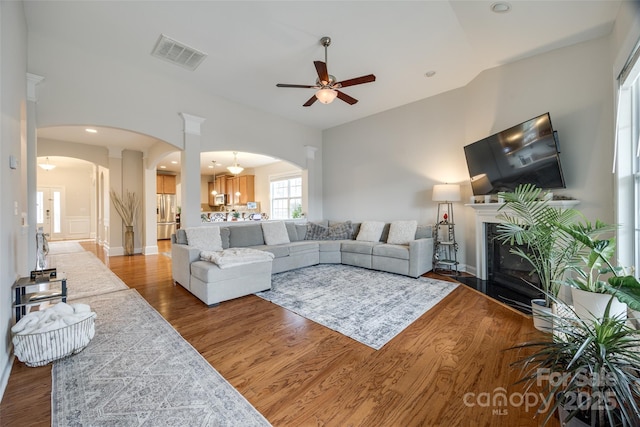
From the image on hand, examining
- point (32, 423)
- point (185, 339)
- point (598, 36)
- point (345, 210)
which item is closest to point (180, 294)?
point (185, 339)

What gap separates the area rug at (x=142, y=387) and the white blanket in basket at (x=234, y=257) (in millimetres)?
920

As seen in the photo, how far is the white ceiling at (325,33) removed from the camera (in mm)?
2605

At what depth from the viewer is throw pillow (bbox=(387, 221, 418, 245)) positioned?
4.57m

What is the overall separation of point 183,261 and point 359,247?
2.83 m

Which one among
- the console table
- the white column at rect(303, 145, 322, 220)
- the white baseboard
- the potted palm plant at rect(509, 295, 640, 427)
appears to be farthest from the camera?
the white column at rect(303, 145, 322, 220)

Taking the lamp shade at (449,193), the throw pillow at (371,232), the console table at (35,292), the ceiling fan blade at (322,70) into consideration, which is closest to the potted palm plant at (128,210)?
the console table at (35,292)

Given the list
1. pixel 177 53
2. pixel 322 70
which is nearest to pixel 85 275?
pixel 177 53

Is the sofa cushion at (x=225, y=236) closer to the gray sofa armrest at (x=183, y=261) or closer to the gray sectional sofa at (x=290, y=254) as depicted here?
the gray sectional sofa at (x=290, y=254)

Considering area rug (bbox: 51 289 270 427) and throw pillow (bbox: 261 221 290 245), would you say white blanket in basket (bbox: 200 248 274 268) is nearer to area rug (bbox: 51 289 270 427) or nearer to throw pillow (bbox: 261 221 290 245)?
area rug (bbox: 51 289 270 427)

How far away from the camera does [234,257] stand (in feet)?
10.6

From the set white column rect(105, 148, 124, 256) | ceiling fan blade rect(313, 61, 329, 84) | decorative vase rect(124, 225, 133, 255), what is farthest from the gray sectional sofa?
white column rect(105, 148, 124, 256)

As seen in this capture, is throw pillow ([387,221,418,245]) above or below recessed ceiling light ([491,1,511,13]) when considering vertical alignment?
below

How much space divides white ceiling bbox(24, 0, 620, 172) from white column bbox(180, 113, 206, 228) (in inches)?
27.4

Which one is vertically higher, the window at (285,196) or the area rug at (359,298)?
the window at (285,196)
